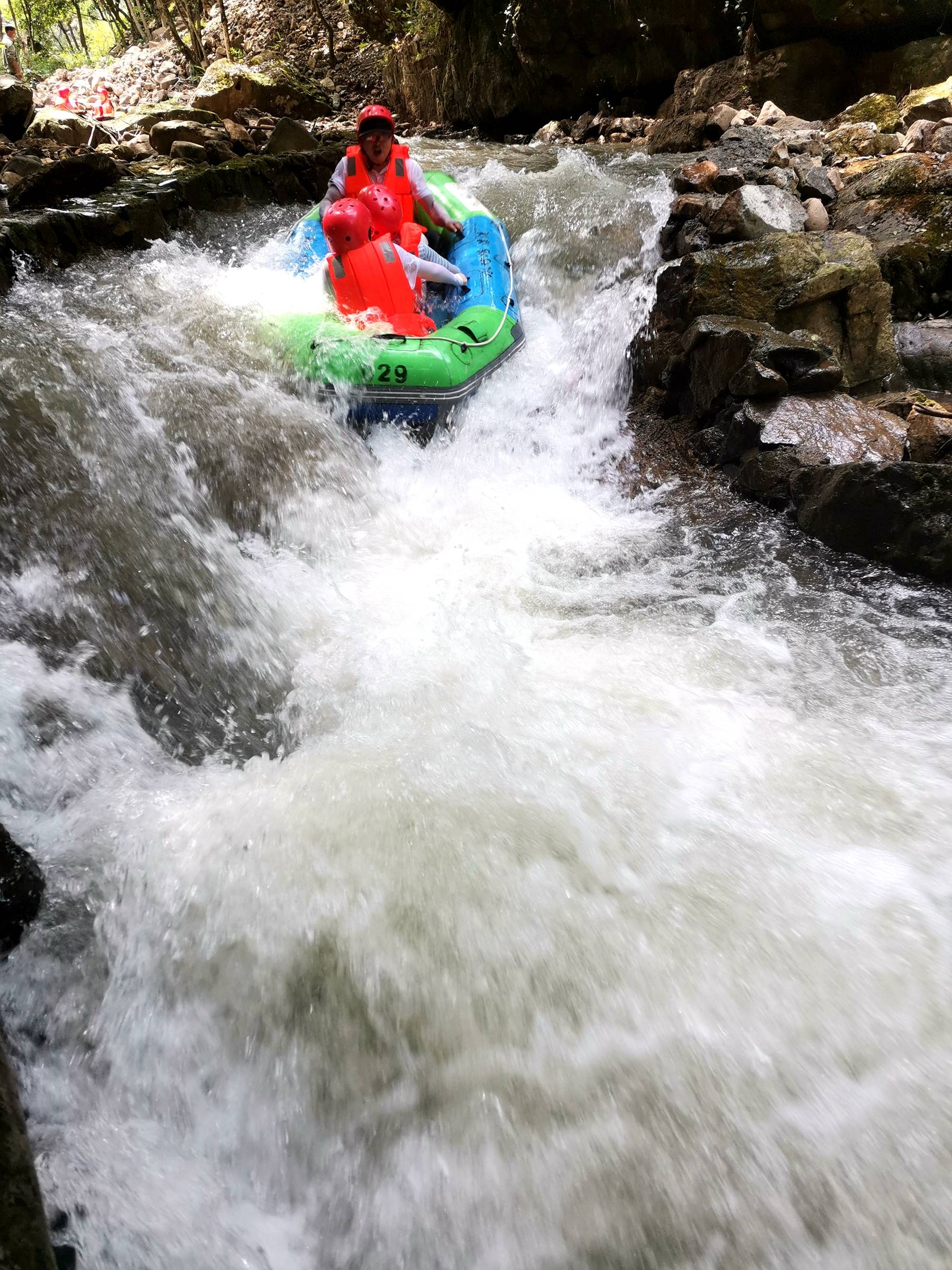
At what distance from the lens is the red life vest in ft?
17.3

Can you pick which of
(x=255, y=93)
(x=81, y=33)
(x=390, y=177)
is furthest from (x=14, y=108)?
(x=81, y=33)

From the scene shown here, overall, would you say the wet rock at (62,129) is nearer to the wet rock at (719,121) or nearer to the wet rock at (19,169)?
the wet rock at (19,169)

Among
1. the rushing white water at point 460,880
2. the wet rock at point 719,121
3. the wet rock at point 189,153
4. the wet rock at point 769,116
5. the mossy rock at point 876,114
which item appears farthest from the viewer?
the wet rock at point 719,121

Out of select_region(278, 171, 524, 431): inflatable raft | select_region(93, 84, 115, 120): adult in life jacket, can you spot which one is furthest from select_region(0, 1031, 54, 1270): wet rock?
select_region(93, 84, 115, 120): adult in life jacket

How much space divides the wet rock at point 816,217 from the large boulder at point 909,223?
8cm

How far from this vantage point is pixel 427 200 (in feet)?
17.8

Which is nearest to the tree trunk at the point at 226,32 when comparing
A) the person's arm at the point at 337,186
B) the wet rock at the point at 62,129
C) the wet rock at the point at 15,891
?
the wet rock at the point at 62,129

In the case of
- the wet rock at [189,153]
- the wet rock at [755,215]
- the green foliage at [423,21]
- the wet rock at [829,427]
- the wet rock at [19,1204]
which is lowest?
the wet rock at [829,427]

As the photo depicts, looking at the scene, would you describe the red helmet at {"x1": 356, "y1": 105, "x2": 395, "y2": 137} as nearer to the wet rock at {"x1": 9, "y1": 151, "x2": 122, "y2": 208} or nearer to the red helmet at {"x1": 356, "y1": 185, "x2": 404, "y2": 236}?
the red helmet at {"x1": 356, "y1": 185, "x2": 404, "y2": 236}

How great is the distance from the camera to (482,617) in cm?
297

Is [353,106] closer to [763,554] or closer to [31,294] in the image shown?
[31,294]

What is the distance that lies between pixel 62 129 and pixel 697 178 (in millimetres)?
8072

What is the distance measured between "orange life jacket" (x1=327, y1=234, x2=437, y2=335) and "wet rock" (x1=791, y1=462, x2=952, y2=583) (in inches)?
104

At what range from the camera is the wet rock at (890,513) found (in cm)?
276
